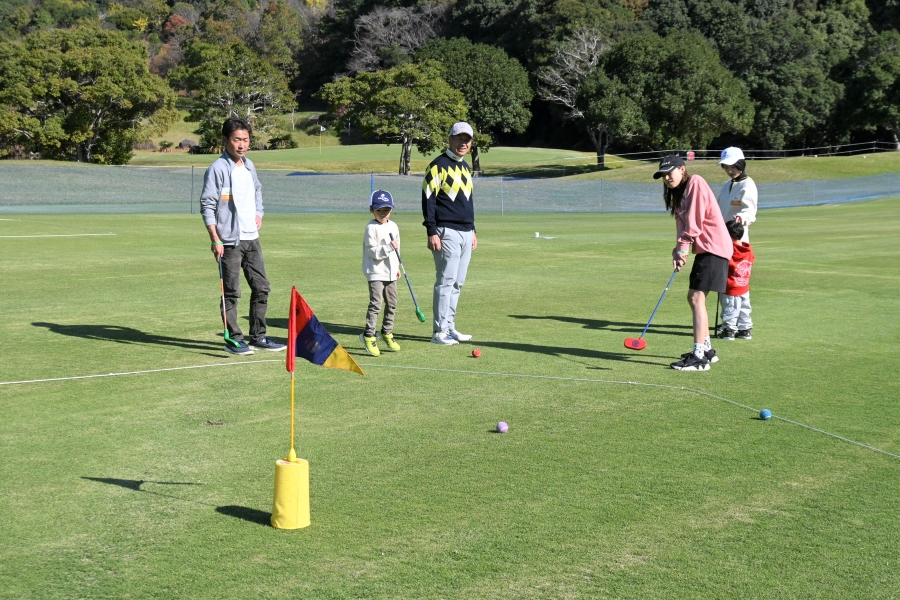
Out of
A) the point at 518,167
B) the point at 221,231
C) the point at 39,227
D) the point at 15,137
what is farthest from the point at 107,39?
the point at 221,231

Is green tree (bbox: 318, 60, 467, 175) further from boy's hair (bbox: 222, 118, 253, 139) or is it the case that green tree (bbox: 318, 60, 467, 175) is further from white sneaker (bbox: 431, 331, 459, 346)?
boy's hair (bbox: 222, 118, 253, 139)

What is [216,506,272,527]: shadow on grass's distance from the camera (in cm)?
533

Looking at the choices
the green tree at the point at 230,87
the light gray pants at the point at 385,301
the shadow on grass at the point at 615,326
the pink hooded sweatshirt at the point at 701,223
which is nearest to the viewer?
the pink hooded sweatshirt at the point at 701,223

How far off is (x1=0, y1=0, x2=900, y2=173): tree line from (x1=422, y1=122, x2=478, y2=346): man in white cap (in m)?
53.3

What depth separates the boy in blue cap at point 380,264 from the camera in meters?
9.96

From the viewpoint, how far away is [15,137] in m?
61.4

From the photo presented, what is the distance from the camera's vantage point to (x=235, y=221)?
9.72m

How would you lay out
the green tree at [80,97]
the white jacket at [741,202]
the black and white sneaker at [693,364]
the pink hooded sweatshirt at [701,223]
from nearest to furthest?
1. the pink hooded sweatshirt at [701,223]
2. the black and white sneaker at [693,364]
3. the white jacket at [741,202]
4. the green tree at [80,97]

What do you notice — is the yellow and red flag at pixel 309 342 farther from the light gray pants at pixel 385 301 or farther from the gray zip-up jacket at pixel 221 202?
the light gray pants at pixel 385 301

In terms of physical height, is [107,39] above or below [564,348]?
above

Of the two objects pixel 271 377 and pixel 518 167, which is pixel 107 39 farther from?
pixel 271 377

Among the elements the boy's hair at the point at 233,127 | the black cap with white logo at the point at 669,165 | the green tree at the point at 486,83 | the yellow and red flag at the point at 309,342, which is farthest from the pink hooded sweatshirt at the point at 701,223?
the green tree at the point at 486,83

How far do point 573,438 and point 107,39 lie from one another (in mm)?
65936

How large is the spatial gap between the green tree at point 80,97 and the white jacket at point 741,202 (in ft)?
183
